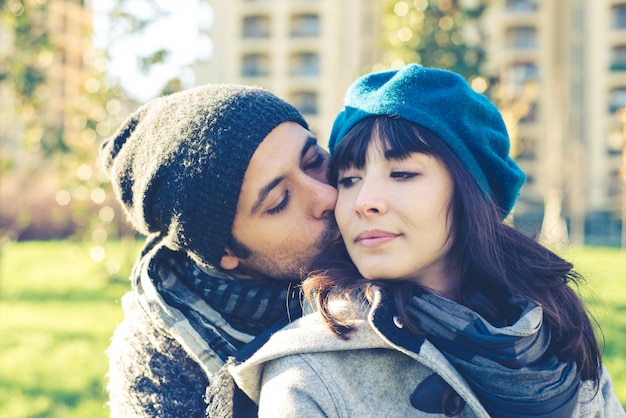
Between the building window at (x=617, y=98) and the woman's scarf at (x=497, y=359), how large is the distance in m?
32.6

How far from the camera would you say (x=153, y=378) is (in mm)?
2156

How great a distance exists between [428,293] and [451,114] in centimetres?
53

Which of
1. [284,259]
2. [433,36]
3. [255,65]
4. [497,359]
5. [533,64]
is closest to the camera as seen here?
[497,359]

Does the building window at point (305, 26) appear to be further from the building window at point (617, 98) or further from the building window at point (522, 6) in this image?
the building window at point (617, 98)

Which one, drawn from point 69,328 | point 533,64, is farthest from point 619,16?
point 69,328

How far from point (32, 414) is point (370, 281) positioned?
3.53 m

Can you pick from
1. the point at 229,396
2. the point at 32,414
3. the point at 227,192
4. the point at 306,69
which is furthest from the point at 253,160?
the point at 306,69

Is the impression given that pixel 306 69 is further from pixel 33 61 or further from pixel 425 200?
pixel 425 200

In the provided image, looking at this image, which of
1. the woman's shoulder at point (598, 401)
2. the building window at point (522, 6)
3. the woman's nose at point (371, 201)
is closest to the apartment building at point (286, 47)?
the building window at point (522, 6)

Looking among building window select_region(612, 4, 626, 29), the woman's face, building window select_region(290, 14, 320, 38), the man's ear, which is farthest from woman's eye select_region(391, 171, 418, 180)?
building window select_region(290, 14, 320, 38)

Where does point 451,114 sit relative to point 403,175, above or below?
above

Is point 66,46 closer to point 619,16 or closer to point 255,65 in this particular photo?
point 255,65

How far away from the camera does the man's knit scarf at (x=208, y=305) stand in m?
2.11

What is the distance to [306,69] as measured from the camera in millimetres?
35531
